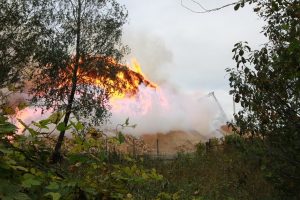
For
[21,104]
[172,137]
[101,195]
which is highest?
[172,137]

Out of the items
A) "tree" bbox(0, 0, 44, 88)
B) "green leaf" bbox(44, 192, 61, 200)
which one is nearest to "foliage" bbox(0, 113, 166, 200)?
"green leaf" bbox(44, 192, 61, 200)

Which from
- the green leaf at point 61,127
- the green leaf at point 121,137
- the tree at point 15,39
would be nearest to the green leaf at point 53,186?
the green leaf at point 61,127

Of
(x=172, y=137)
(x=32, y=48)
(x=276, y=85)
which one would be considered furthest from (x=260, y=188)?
(x=172, y=137)

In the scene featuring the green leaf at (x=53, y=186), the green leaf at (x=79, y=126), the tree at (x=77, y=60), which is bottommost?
the green leaf at (x=53, y=186)

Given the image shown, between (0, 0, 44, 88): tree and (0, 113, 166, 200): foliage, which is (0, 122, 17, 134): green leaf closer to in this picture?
(0, 113, 166, 200): foliage

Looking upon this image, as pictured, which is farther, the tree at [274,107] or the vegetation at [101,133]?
the tree at [274,107]

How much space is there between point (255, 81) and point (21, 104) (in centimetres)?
774

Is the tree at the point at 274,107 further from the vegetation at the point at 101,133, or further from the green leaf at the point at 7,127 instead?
the green leaf at the point at 7,127

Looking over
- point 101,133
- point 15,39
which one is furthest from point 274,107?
point 15,39

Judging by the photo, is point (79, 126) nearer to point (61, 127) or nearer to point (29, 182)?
point (61, 127)

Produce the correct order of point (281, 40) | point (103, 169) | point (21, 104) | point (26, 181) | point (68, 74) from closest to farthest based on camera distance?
point (26, 181), point (21, 104), point (103, 169), point (281, 40), point (68, 74)

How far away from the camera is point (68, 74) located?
36.2m

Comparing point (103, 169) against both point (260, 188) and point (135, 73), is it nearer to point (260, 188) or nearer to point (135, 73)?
point (260, 188)

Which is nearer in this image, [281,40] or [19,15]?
[281,40]
